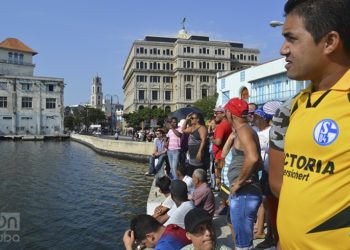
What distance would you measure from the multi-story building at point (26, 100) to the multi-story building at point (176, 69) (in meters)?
24.9

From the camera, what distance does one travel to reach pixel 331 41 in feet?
5.36

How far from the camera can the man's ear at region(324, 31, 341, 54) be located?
1619 millimetres

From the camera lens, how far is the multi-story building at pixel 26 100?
261 ft

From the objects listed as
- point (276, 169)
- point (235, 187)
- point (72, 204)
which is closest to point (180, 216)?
point (235, 187)

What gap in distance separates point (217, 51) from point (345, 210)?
10301 centimetres

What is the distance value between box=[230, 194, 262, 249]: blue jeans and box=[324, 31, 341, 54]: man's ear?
2.63 metres

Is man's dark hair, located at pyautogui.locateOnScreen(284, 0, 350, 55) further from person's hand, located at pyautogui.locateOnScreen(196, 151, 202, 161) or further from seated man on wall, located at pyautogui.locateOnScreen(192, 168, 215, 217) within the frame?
person's hand, located at pyautogui.locateOnScreen(196, 151, 202, 161)

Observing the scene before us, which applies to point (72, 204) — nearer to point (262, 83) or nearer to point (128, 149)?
point (128, 149)

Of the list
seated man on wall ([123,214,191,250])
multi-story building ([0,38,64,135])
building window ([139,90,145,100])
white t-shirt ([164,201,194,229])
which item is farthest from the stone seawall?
building window ([139,90,145,100])

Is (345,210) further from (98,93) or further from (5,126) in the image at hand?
(98,93)

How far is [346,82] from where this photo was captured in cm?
156

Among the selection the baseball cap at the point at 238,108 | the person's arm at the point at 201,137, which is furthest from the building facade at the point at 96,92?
the baseball cap at the point at 238,108

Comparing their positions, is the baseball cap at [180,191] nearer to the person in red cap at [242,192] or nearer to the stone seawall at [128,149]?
the person in red cap at [242,192]

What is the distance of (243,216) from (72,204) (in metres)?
11.6
